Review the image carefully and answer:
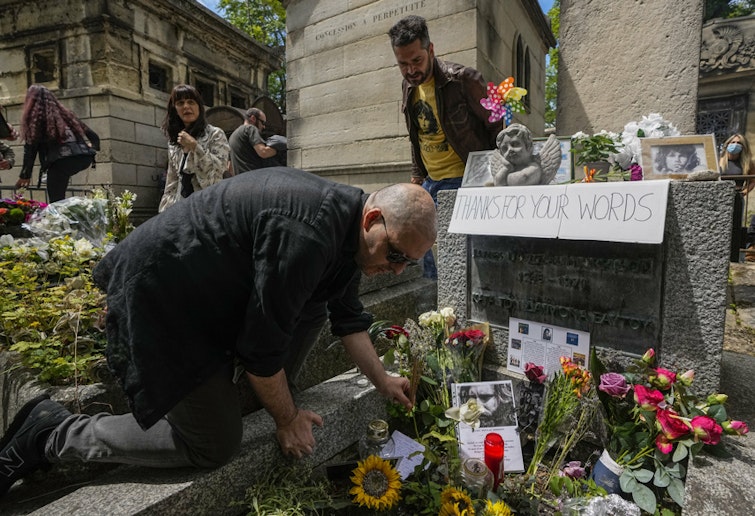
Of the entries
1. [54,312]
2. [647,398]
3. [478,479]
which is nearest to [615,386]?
[647,398]

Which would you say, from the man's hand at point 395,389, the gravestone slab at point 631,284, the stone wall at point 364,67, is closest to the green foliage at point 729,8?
the stone wall at point 364,67

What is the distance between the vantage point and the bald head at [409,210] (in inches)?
54.2

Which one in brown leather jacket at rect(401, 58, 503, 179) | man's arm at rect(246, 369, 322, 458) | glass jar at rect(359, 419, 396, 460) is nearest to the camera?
man's arm at rect(246, 369, 322, 458)

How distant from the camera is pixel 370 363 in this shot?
74.1 inches

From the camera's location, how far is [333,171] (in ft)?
19.8

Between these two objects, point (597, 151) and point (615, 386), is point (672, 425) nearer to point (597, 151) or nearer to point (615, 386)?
point (615, 386)

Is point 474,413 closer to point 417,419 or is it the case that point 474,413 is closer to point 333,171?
point 417,419

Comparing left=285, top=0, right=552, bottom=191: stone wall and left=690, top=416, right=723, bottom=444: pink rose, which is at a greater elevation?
left=285, top=0, right=552, bottom=191: stone wall

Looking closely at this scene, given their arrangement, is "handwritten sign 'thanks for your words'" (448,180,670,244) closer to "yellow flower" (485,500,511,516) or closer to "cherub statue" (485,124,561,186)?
"cherub statue" (485,124,561,186)

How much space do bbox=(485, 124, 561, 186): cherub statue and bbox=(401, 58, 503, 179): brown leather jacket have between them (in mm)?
745

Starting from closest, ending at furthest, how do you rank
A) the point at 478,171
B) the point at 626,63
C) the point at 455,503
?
the point at 455,503
the point at 478,171
the point at 626,63

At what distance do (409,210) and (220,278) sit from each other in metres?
0.67

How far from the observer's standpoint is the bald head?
1.38 m

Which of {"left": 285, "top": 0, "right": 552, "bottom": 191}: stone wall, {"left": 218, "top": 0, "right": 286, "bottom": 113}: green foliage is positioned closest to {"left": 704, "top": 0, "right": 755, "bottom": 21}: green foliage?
{"left": 285, "top": 0, "right": 552, "bottom": 191}: stone wall
